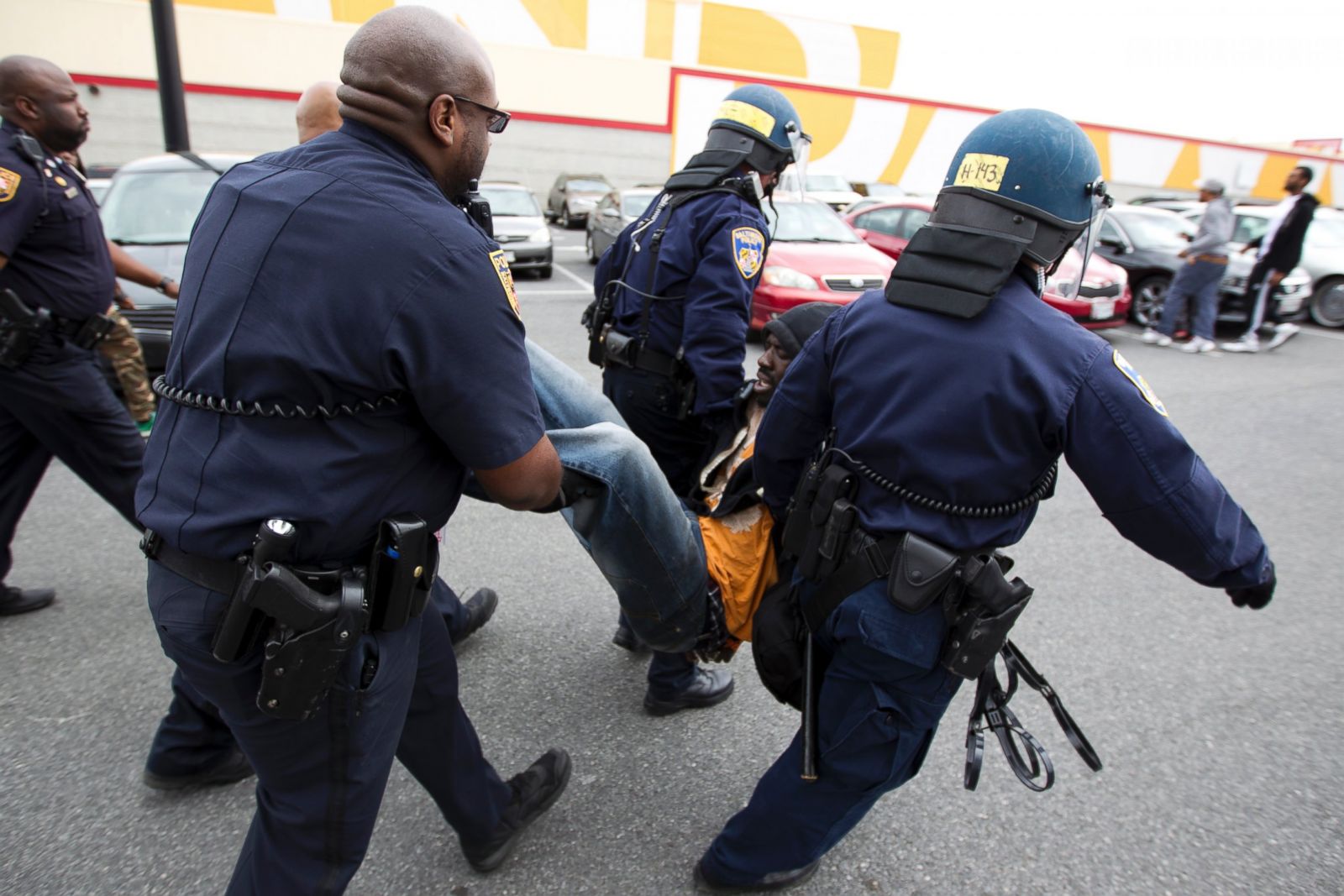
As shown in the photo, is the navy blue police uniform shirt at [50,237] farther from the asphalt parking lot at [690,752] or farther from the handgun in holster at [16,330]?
the asphalt parking lot at [690,752]

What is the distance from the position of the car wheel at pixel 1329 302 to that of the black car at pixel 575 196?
13525 millimetres

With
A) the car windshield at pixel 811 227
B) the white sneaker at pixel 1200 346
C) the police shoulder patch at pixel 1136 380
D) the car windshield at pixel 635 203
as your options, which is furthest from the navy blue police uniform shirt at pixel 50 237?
the car windshield at pixel 635 203

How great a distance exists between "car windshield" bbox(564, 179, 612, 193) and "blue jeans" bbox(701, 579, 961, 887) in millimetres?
19490

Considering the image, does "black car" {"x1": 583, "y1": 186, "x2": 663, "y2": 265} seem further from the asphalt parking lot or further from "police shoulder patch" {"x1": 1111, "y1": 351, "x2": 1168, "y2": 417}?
"police shoulder patch" {"x1": 1111, "y1": 351, "x2": 1168, "y2": 417}

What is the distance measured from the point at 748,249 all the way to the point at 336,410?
1.75 meters

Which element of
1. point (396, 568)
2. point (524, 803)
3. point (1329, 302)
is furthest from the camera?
→ point (1329, 302)

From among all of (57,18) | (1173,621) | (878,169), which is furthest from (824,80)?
(1173,621)

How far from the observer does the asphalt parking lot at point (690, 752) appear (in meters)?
2.10

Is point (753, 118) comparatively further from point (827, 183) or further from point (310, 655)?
point (827, 183)

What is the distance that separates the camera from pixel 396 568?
1339 millimetres

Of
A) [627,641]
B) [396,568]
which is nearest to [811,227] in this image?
[627,641]

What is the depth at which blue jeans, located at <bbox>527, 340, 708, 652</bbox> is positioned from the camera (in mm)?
1635

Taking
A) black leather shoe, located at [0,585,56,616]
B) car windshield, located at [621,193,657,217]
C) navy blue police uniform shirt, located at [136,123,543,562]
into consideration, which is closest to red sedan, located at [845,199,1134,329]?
car windshield, located at [621,193,657,217]

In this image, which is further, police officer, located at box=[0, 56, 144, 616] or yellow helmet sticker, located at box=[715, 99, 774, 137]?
yellow helmet sticker, located at box=[715, 99, 774, 137]
